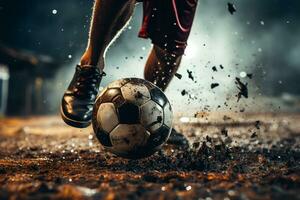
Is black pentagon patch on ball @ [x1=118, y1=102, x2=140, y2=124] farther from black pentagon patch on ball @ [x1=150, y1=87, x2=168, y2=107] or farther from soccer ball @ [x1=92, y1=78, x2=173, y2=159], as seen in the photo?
black pentagon patch on ball @ [x1=150, y1=87, x2=168, y2=107]

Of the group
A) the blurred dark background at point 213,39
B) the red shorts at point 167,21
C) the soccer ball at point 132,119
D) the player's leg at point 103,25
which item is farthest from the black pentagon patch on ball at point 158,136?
the blurred dark background at point 213,39

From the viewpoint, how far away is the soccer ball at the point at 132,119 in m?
2.54

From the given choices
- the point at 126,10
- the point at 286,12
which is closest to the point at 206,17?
the point at 286,12

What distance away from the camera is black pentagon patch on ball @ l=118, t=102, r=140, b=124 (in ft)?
8.36

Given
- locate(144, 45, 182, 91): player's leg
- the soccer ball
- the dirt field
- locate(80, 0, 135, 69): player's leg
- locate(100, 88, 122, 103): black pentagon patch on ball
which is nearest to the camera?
the dirt field

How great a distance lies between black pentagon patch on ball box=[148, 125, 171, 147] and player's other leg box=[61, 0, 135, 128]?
619mm

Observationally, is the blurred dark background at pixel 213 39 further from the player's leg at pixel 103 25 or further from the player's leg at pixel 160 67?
the player's leg at pixel 103 25

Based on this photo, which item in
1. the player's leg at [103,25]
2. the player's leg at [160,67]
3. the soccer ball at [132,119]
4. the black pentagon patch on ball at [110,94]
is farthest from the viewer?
the player's leg at [160,67]

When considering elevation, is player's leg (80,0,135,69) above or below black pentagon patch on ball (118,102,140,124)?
above

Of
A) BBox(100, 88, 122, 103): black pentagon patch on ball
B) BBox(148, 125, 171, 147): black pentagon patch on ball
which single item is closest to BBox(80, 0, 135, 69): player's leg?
BBox(100, 88, 122, 103): black pentagon patch on ball

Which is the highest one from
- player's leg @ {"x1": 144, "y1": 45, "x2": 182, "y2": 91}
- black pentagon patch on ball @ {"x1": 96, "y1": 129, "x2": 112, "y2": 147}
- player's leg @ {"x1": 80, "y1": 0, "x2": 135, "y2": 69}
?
player's leg @ {"x1": 80, "y1": 0, "x2": 135, "y2": 69}

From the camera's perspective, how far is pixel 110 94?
2.68 m

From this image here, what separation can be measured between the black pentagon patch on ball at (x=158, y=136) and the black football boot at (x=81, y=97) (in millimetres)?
619

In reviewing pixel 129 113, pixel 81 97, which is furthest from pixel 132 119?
pixel 81 97
